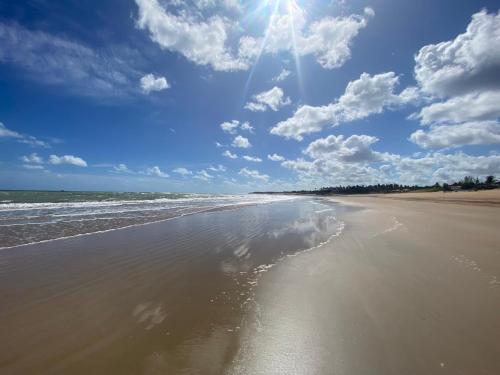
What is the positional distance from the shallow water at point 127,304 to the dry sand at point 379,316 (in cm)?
56

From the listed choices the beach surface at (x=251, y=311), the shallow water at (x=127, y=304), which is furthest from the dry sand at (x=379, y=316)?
the shallow water at (x=127, y=304)

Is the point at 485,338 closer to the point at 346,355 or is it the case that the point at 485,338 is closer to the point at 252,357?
the point at 346,355

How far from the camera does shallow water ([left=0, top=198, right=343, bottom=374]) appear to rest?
2.98m

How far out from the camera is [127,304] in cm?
438

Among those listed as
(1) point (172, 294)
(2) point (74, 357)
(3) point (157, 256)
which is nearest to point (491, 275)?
(1) point (172, 294)

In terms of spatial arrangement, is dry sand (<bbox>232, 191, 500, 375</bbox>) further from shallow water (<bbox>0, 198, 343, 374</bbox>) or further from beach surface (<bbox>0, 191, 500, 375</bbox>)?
shallow water (<bbox>0, 198, 343, 374</bbox>)

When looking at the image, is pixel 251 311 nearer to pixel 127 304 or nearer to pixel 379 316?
pixel 379 316

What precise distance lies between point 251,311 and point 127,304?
7.54 feet

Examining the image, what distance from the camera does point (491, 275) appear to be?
5.38 metres

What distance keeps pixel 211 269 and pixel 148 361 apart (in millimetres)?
3367

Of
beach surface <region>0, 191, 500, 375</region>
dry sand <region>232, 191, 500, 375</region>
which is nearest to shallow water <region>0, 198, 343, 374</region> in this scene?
beach surface <region>0, 191, 500, 375</region>

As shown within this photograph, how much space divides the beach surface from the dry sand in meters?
0.02

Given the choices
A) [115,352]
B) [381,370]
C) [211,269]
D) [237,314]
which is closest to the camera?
[381,370]

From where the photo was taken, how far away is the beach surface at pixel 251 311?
2902mm
